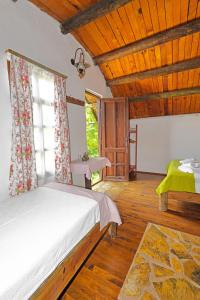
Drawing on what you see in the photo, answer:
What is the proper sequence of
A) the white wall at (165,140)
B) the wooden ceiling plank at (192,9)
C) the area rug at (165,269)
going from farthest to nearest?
the white wall at (165,140) → the wooden ceiling plank at (192,9) → the area rug at (165,269)

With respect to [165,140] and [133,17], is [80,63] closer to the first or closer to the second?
[133,17]

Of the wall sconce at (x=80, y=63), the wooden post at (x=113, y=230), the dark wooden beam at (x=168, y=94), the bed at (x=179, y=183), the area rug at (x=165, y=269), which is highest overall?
the wall sconce at (x=80, y=63)

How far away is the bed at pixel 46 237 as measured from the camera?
0.85 metres

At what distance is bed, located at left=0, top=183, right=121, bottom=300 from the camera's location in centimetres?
85

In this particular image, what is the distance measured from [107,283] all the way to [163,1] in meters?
3.54

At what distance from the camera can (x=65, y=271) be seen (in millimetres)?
1179

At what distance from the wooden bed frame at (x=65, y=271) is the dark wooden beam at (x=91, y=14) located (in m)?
2.94

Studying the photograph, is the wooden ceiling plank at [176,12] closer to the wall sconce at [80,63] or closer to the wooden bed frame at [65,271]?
the wall sconce at [80,63]

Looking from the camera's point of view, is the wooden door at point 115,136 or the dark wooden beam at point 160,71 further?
the wooden door at point 115,136

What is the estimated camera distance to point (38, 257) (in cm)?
92

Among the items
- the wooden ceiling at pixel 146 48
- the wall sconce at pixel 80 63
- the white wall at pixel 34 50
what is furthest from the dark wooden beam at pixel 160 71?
the wall sconce at pixel 80 63

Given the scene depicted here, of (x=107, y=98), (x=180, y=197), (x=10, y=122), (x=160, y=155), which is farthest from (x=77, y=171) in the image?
(x=160, y=155)

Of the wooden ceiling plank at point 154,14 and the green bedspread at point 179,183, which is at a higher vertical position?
the wooden ceiling plank at point 154,14

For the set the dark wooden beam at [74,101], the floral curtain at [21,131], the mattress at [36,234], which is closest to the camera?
the mattress at [36,234]
